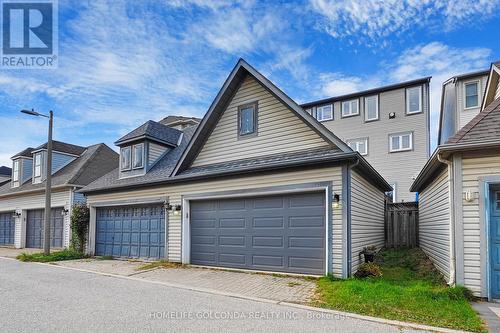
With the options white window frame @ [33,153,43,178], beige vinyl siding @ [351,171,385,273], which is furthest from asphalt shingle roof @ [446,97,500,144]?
white window frame @ [33,153,43,178]

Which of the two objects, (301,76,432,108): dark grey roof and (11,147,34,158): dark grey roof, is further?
(11,147,34,158): dark grey roof

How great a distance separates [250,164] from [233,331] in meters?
6.19

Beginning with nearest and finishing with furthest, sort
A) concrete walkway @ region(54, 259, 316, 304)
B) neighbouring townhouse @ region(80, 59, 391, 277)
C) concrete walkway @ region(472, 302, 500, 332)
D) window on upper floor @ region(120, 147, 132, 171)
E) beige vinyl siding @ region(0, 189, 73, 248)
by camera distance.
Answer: concrete walkway @ region(472, 302, 500, 332)
concrete walkway @ region(54, 259, 316, 304)
neighbouring townhouse @ region(80, 59, 391, 277)
window on upper floor @ region(120, 147, 132, 171)
beige vinyl siding @ region(0, 189, 73, 248)

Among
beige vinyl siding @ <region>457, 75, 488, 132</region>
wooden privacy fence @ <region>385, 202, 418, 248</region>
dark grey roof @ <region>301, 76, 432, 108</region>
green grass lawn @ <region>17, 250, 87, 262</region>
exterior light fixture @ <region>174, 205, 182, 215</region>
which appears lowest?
green grass lawn @ <region>17, 250, 87, 262</region>

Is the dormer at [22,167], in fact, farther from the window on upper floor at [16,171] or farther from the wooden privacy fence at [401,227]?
the wooden privacy fence at [401,227]

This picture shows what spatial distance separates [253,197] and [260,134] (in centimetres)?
222

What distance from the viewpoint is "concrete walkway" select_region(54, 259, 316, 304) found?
23.8 feet

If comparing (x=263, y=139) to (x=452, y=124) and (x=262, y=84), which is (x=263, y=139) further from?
(x=452, y=124)

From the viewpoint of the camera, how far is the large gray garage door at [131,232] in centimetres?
1280

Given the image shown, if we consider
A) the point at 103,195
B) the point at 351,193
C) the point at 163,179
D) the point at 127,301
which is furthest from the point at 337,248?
the point at 103,195

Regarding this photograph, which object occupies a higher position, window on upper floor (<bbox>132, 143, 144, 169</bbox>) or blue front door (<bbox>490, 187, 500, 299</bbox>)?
window on upper floor (<bbox>132, 143, 144, 169</bbox>)

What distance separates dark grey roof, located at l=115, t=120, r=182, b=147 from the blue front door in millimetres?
12763

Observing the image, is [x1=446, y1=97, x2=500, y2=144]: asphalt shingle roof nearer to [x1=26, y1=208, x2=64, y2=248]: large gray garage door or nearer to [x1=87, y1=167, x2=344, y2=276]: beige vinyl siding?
[x1=87, y1=167, x2=344, y2=276]: beige vinyl siding

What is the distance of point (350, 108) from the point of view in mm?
23734
